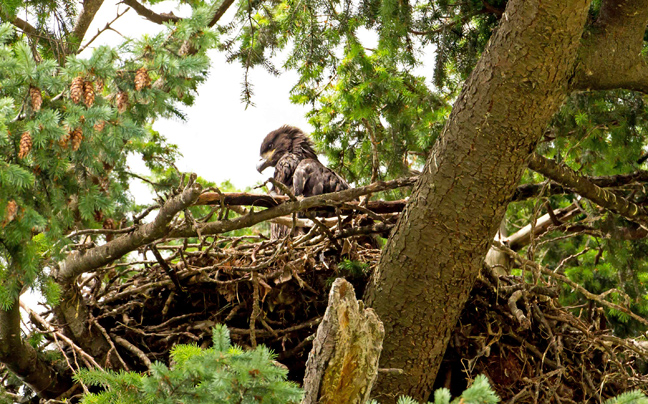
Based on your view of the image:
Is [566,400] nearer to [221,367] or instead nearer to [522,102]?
[522,102]

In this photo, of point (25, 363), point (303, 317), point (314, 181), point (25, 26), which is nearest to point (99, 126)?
point (25, 363)

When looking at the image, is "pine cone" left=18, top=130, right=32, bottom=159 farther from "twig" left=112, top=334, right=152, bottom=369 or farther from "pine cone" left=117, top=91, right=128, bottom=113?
"twig" left=112, top=334, right=152, bottom=369

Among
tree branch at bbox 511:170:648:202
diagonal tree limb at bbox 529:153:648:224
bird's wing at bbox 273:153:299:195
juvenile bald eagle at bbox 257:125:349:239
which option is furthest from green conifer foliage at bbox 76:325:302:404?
bird's wing at bbox 273:153:299:195

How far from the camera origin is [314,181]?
5.48 metres

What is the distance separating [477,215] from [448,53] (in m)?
1.95

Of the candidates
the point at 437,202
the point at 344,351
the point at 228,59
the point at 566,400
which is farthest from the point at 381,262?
the point at 228,59

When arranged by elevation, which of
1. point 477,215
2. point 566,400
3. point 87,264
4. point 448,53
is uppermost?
point 448,53

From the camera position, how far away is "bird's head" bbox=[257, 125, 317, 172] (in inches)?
251

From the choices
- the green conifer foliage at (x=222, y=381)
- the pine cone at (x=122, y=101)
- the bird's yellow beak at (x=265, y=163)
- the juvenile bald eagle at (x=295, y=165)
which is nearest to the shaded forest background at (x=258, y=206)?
the pine cone at (x=122, y=101)

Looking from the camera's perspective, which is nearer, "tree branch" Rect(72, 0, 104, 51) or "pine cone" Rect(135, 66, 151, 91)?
"pine cone" Rect(135, 66, 151, 91)

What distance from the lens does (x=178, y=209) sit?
9.71 ft

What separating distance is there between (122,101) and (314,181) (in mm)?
2857

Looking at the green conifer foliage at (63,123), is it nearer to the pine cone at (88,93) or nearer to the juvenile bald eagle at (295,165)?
the pine cone at (88,93)

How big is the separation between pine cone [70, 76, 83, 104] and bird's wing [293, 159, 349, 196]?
2.96 metres
